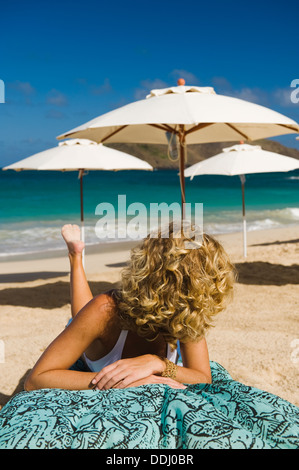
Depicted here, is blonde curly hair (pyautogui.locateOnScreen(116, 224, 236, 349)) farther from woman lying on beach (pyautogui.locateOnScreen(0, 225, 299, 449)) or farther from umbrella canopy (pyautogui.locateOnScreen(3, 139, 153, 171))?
umbrella canopy (pyautogui.locateOnScreen(3, 139, 153, 171))

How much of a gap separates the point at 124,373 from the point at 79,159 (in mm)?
5140

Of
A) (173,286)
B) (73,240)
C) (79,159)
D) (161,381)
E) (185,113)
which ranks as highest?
(185,113)

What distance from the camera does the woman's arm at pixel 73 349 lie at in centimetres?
181

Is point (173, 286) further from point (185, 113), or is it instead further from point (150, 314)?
point (185, 113)

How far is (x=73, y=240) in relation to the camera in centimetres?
246

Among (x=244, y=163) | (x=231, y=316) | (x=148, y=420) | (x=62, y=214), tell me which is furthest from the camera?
(x=62, y=214)

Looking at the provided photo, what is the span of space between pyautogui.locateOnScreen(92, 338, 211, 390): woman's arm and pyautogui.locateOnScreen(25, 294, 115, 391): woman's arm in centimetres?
10

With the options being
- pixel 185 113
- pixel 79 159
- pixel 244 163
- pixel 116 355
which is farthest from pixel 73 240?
pixel 244 163

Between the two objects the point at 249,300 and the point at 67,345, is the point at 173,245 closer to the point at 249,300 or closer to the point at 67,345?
the point at 67,345

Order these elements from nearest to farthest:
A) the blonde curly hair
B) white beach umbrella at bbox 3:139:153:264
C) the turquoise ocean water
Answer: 1. the blonde curly hair
2. white beach umbrella at bbox 3:139:153:264
3. the turquoise ocean water

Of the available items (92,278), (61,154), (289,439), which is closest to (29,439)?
(289,439)

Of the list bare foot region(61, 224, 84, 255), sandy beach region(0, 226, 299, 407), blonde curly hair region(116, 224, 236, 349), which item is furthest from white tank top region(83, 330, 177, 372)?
sandy beach region(0, 226, 299, 407)

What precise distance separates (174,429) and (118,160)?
5.63 meters

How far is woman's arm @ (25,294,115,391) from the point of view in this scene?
1807mm
